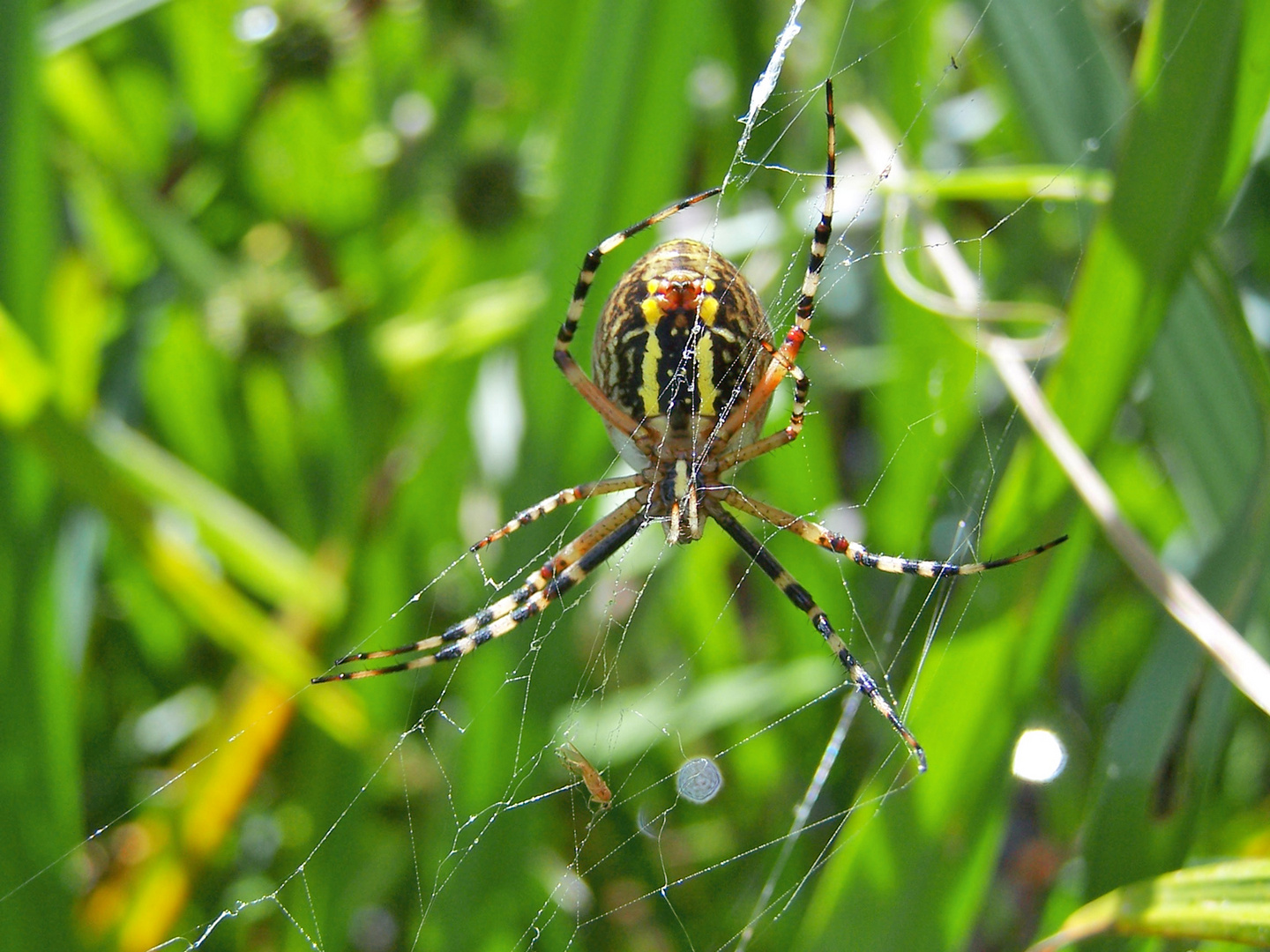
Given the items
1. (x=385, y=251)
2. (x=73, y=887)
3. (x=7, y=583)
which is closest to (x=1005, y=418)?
(x=385, y=251)

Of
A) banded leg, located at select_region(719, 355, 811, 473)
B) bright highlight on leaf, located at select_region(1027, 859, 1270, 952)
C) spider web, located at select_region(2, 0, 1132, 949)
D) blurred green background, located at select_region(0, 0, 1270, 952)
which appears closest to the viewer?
bright highlight on leaf, located at select_region(1027, 859, 1270, 952)

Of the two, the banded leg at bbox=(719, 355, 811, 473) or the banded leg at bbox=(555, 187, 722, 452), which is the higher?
the banded leg at bbox=(555, 187, 722, 452)

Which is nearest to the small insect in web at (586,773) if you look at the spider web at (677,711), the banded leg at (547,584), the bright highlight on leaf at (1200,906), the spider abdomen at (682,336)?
the spider web at (677,711)

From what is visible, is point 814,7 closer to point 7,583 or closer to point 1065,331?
point 1065,331

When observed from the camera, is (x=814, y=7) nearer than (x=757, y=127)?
No

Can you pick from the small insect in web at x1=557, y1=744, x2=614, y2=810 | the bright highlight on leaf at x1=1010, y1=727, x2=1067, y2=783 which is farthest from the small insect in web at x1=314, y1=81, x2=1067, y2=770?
the small insect in web at x1=557, y1=744, x2=614, y2=810

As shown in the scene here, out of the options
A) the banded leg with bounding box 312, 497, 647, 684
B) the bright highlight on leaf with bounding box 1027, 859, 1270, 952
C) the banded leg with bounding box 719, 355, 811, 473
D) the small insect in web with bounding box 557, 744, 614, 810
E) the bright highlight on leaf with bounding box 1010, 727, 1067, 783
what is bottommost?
the bright highlight on leaf with bounding box 1027, 859, 1270, 952

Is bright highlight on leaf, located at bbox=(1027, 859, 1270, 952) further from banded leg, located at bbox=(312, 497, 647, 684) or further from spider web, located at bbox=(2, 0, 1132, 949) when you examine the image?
banded leg, located at bbox=(312, 497, 647, 684)
